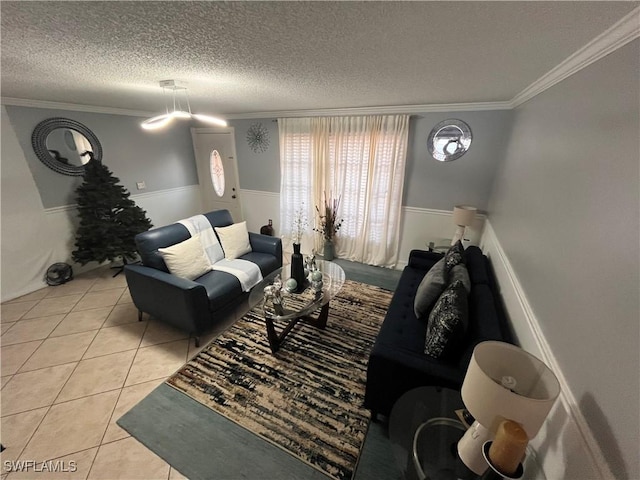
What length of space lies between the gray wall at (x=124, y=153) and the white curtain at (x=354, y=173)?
209 cm

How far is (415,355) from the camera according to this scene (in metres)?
1.48

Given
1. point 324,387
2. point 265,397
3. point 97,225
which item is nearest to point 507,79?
point 324,387

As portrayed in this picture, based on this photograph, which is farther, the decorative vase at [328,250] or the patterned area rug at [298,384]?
the decorative vase at [328,250]

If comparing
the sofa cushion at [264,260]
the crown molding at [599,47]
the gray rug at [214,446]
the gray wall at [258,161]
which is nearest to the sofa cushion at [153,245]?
the sofa cushion at [264,260]

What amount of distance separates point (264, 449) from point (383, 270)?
270 cm

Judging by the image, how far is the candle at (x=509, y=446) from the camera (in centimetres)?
76

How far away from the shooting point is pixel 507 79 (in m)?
1.87

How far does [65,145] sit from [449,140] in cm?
493

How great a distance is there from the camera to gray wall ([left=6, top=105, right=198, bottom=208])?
2947mm

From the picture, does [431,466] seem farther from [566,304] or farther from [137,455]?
[137,455]

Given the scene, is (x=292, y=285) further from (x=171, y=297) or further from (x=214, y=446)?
(x=214, y=446)

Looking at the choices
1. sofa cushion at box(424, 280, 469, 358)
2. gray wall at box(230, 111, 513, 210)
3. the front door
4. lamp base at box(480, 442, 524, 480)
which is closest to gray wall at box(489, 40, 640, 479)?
lamp base at box(480, 442, 524, 480)

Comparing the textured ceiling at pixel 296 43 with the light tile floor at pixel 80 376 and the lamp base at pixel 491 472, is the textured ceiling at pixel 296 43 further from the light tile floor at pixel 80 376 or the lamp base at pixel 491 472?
the light tile floor at pixel 80 376

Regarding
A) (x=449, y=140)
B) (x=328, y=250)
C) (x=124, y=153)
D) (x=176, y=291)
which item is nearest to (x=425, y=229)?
(x=449, y=140)
